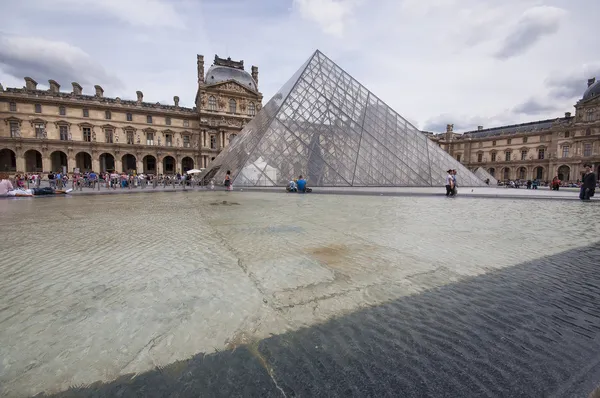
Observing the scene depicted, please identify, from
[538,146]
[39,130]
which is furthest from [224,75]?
[538,146]

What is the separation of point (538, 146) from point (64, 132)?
2917 inches

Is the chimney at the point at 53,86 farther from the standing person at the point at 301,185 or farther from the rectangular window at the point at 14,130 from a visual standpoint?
the standing person at the point at 301,185

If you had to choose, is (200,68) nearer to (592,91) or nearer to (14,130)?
(14,130)

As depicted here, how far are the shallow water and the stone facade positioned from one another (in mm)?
55962

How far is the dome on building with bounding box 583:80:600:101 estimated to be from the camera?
41406 mm

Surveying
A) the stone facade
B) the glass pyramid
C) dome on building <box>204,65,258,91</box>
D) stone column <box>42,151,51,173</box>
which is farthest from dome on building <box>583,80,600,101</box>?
stone column <box>42,151,51,173</box>

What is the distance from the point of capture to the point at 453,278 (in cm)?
223

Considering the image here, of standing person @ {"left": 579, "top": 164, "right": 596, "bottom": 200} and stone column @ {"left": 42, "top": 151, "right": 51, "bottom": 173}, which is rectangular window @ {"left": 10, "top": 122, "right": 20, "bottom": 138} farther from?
standing person @ {"left": 579, "top": 164, "right": 596, "bottom": 200}

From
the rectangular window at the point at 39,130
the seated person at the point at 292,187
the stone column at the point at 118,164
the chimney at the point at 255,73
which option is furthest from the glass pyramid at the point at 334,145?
the chimney at the point at 255,73

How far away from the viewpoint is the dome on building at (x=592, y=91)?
41.4 metres

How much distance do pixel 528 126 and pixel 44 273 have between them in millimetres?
69222

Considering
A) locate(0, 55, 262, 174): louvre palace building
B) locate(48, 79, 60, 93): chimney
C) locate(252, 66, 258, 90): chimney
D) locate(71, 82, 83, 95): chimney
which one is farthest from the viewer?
locate(252, 66, 258, 90): chimney

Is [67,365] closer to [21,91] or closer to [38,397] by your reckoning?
[38,397]

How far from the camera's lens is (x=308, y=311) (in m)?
1.69
